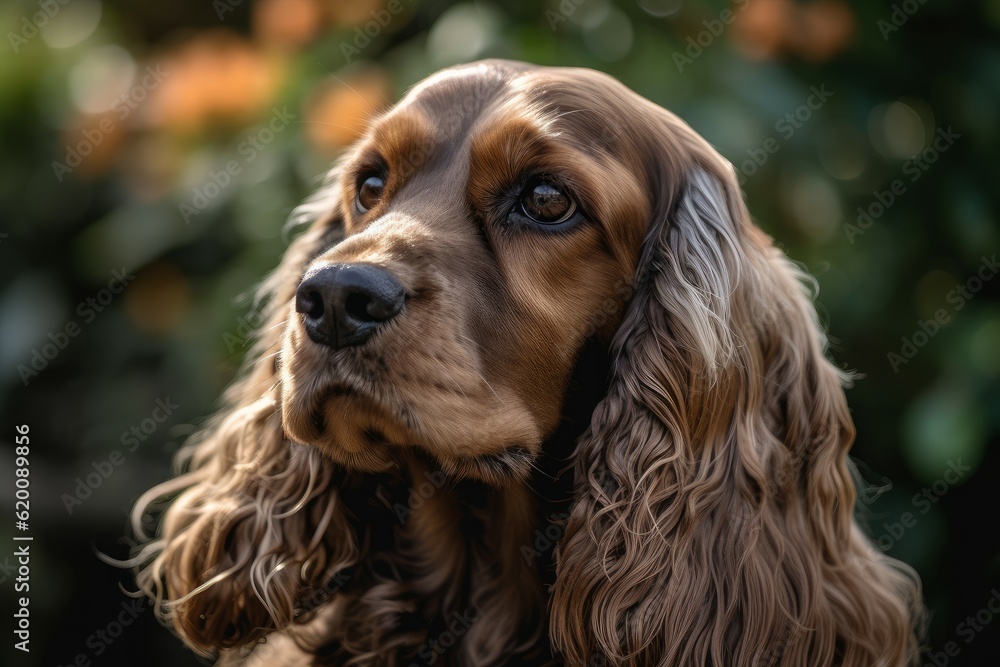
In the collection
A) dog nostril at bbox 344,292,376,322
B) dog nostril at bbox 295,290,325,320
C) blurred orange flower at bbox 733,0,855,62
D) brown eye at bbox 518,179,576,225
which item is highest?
blurred orange flower at bbox 733,0,855,62

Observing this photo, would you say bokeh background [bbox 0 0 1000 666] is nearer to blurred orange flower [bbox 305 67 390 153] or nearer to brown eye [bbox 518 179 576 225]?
blurred orange flower [bbox 305 67 390 153]

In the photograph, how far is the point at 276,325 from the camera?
8.93 feet

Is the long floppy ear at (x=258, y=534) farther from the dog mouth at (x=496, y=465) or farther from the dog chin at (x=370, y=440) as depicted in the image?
the dog mouth at (x=496, y=465)

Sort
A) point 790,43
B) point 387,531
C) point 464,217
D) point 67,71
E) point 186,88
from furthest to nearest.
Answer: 1. point 67,71
2. point 186,88
3. point 790,43
4. point 387,531
5. point 464,217

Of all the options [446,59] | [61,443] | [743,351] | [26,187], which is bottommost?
[61,443]

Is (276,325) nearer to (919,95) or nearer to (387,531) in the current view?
(387,531)

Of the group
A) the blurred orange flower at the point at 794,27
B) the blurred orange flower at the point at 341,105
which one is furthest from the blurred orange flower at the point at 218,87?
the blurred orange flower at the point at 794,27

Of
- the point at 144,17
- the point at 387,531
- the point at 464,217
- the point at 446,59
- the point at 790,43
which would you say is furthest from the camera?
the point at 144,17

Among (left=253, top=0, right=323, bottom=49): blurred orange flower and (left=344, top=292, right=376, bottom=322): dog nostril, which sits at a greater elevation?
(left=344, top=292, right=376, bottom=322): dog nostril

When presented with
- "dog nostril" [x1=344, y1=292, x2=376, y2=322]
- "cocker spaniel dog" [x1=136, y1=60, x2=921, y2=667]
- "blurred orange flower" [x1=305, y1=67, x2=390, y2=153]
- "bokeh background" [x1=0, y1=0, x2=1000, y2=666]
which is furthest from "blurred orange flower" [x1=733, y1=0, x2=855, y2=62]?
"dog nostril" [x1=344, y1=292, x2=376, y2=322]

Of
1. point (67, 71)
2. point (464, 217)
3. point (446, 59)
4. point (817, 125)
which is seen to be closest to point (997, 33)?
point (817, 125)

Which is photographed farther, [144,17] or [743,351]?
[144,17]

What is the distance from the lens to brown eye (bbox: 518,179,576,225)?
2.24 m

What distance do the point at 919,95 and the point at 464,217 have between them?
2.14 metres
